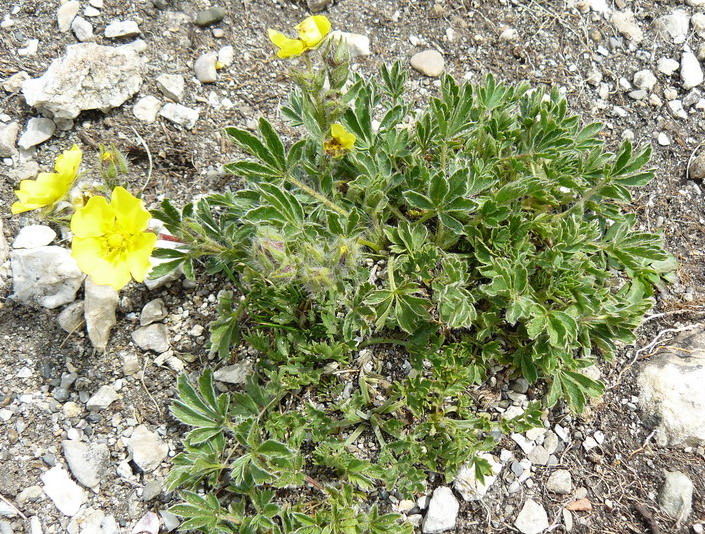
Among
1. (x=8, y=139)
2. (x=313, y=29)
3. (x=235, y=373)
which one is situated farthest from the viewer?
(x=8, y=139)

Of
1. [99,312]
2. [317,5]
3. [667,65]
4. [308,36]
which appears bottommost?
[99,312]

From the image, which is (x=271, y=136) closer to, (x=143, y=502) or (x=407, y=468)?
(x=407, y=468)

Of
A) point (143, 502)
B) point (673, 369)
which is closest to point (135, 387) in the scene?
point (143, 502)

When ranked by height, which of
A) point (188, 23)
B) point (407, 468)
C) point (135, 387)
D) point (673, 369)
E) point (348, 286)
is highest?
point (188, 23)

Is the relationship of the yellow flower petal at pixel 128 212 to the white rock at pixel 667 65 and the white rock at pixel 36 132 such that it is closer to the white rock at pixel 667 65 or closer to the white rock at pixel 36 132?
the white rock at pixel 36 132

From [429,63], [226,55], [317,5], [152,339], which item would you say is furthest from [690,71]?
[152,339]

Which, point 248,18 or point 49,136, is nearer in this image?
point 49,136

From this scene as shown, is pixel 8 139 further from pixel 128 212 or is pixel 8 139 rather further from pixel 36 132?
pixel 128 212
